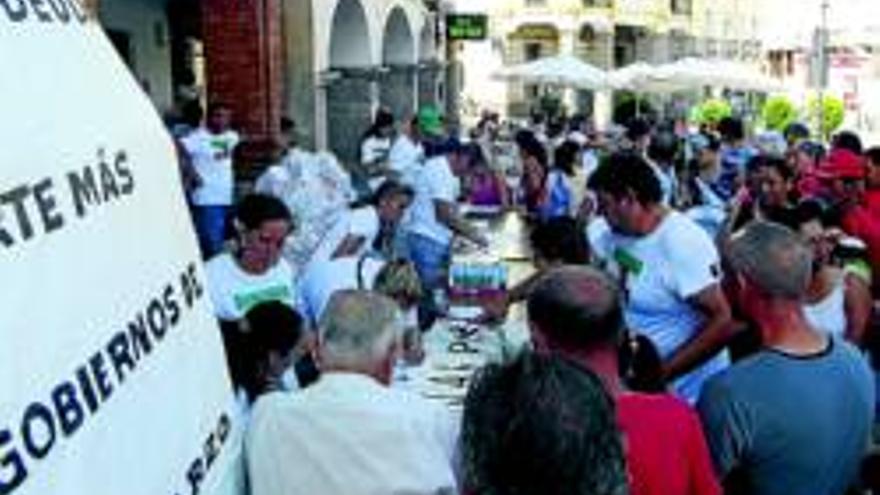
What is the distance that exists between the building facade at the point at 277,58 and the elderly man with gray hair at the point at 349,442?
5.71m

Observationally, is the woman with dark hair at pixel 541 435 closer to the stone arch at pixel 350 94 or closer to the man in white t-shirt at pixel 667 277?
the man in white t-shirt at pixel 667 277

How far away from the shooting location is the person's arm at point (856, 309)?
5811 mm

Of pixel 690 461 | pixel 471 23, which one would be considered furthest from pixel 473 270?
pixel 471 23

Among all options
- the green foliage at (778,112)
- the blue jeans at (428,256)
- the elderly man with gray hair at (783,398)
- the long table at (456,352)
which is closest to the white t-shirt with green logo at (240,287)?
the long table at (456,352)

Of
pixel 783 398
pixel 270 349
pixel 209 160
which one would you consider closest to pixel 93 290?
pixel 783 398

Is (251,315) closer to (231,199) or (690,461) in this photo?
(690,461)

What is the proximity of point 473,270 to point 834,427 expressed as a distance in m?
3.70

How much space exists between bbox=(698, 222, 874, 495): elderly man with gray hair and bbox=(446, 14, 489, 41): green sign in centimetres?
2621

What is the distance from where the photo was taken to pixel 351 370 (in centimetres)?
334

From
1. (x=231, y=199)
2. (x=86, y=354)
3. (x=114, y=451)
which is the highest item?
(x=86, y=354)

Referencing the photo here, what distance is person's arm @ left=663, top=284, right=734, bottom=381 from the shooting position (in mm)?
5465

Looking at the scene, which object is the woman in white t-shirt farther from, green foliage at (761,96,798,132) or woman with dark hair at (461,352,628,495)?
green foliage at (761,96,798,132)

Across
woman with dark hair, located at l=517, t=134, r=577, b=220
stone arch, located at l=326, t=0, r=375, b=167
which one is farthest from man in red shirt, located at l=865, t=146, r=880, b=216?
stone arch, located at l=326, t=0, r=375, b=167

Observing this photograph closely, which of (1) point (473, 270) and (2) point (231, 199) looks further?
(2) point (231, 199)
